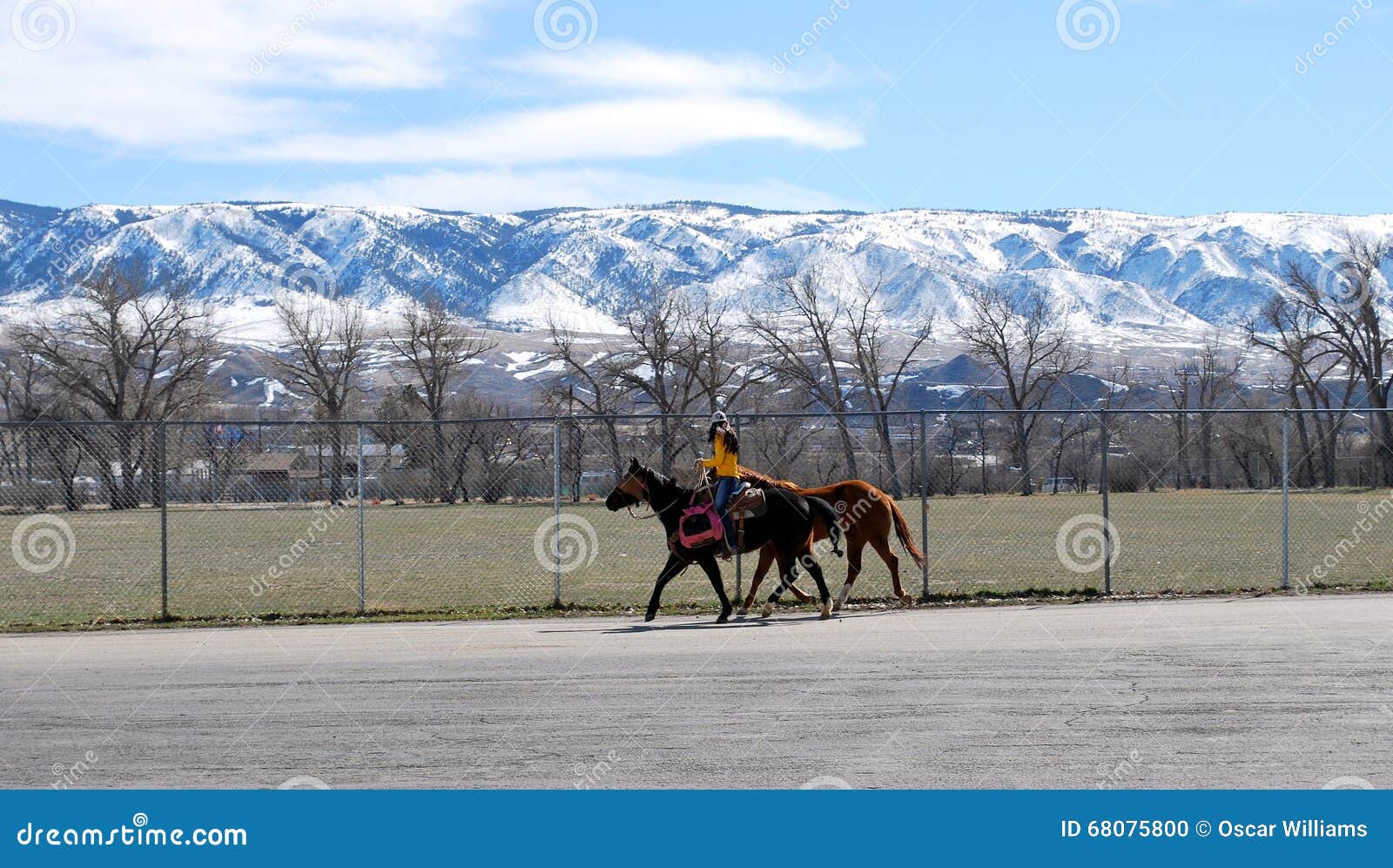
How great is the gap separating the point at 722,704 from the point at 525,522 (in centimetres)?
2219

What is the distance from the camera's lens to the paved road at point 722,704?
7.83m

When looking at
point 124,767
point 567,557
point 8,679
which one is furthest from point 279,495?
point 124,767

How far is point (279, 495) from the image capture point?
82.9 ft

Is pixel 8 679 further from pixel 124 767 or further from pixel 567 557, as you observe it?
pixel 567 557

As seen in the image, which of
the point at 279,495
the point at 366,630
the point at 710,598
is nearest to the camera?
the point at 366,630

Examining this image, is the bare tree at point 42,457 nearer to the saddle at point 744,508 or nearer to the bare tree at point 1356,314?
the saddle at point 744,508

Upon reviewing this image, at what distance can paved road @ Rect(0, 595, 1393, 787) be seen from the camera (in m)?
7.83

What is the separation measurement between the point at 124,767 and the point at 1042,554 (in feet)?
59.7

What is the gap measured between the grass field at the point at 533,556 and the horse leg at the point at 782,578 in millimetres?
1539

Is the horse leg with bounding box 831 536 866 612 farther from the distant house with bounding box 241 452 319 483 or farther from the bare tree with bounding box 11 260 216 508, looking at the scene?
the bare tree with bounding box 11 260 216 508

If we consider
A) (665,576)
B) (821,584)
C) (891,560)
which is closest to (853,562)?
(891,560)

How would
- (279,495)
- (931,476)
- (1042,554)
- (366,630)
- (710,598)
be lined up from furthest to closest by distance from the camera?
(931,476) < (279,495) < (1042,554) < (710,598) < (366,630)

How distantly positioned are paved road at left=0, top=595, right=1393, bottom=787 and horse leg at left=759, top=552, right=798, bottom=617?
100 cm

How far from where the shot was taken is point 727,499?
14617 millimetres
